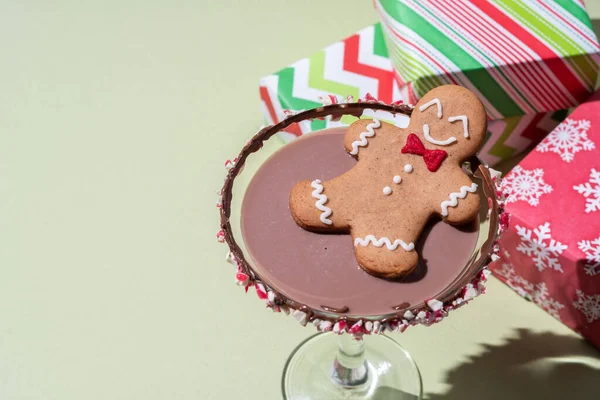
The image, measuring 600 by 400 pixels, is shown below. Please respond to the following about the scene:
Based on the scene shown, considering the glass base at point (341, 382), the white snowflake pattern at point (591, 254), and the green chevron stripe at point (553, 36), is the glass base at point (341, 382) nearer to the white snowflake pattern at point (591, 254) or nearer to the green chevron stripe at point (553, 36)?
the white snowflake pattern at point (591, 254)

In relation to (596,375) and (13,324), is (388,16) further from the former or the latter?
(13,324)

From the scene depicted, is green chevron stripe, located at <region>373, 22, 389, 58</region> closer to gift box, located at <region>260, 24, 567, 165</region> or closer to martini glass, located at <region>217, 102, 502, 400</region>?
gift box, located at <region>260, 24, 567, 165</region>

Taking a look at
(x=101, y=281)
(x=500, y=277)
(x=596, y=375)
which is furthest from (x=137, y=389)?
(x=596, y=375)

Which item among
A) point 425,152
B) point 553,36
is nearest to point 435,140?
point 425,152

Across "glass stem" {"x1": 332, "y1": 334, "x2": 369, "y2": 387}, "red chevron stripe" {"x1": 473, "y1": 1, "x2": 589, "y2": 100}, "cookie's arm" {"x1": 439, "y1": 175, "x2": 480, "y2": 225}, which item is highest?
"red chevron stripe" {"x1": 473, "y1": 1, "x2": 589, "y2": 100}

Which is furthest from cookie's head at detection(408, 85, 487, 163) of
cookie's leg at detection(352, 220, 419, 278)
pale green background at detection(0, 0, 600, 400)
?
pale green background at detection(0, 0, 600, 400)

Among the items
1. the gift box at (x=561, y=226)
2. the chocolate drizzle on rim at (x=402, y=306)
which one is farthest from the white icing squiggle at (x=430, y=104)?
the gift box at (x=561, y=226)
